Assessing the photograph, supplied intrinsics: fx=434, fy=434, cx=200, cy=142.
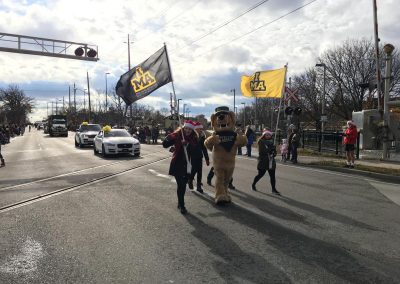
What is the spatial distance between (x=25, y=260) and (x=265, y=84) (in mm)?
11070

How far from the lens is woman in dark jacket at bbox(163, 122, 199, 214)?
7766mm

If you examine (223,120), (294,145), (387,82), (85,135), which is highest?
(387,82)

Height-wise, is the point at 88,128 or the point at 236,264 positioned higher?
the point at 88,128

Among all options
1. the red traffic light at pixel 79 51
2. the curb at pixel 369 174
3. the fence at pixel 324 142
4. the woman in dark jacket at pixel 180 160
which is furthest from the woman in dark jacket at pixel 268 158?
the red traffic light at pixel 79 51

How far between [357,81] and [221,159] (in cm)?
4004

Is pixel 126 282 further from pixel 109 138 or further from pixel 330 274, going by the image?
pixel 109 138

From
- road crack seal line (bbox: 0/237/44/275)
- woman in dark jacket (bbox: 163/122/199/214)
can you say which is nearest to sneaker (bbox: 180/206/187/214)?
woman in dark jacket (bbox: 163/122/199/214)

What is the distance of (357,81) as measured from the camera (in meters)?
44.8

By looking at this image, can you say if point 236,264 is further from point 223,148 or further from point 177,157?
point 223,148

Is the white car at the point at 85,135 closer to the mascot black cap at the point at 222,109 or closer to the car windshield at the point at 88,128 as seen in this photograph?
the car windshield at the point at 88,128

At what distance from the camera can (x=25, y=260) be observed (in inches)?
199

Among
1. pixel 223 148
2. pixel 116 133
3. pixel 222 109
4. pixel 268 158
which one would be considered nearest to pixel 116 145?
pixel 116 133

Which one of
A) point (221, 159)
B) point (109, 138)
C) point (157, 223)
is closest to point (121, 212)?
point (157, 223)

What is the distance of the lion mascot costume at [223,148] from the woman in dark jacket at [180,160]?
0.74 metres
